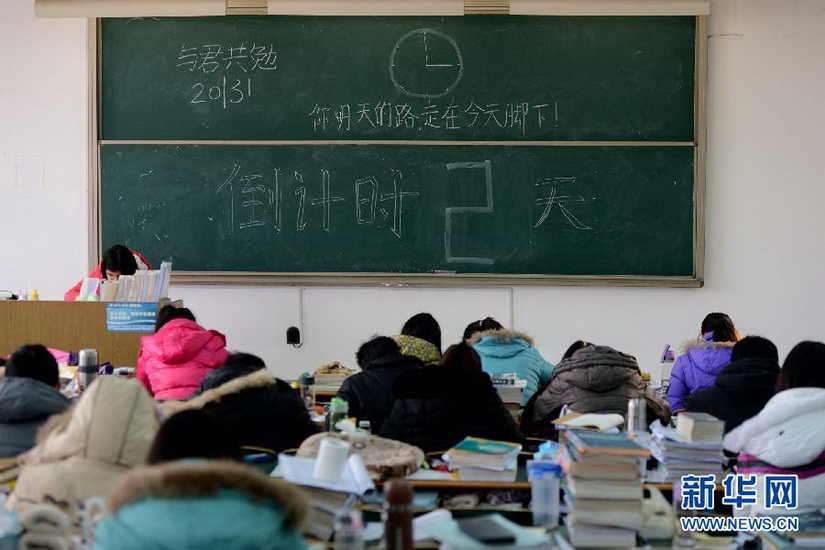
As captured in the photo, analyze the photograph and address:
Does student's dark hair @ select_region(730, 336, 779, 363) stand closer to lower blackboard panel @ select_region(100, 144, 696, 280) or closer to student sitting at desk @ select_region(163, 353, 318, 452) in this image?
student sitting at desk @ select_region(163, 353, 318, 452)

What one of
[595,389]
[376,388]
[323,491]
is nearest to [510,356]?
[595,389]

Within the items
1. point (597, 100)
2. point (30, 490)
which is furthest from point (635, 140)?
point (30, 490)

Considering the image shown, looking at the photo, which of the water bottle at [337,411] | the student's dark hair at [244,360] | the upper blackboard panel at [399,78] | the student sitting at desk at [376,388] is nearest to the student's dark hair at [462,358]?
the student sitting at desk at [376,388]

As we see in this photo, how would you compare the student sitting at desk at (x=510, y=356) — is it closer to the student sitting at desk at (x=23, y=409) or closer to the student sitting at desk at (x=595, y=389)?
the student sitting at desk at (x=595, y=389)

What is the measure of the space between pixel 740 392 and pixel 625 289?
3.04 meters

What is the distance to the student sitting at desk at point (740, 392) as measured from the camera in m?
3.96

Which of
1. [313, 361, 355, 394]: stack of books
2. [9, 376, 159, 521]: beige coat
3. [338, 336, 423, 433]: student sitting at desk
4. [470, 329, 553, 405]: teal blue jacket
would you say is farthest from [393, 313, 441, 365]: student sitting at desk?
[9, 376, 159, 521]: beige coat

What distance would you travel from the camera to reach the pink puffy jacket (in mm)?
4844

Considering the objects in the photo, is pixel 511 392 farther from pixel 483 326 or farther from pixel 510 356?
pixel 483 326

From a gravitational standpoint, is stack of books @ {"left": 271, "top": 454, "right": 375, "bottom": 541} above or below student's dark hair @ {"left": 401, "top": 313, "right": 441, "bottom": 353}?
below

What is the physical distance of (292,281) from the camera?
707cm

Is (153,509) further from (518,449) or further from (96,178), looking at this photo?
(96,178)

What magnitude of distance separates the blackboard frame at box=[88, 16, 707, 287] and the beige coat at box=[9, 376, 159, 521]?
14.7 feet

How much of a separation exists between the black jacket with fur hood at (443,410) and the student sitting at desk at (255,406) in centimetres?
36
